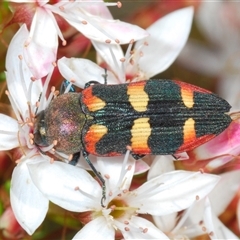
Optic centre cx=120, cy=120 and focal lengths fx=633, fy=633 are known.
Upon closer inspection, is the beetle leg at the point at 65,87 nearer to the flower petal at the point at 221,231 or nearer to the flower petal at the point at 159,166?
the flower petal at the point at 159,166

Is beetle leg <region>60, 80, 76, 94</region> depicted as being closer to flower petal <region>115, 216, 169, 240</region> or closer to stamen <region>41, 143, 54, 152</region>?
stamen <region>41, 143, 54, 152</region>

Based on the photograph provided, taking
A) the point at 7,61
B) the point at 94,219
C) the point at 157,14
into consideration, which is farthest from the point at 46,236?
the point at 157,14

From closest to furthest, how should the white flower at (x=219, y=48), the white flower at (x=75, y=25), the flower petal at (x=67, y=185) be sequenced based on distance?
the flower petal at (x=67, y=185) → the white flower at (x=75, y=25) → the white flower at (x=219, y=48)

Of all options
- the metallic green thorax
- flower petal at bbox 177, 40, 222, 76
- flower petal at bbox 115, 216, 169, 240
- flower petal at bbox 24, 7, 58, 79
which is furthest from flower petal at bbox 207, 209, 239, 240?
flower petal at bbox 177, 40, 222, 76

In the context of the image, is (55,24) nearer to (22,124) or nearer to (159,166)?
(22,124)

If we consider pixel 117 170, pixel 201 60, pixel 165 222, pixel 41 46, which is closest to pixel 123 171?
pixel 117 170

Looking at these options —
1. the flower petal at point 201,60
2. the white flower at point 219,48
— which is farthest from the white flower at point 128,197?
the flower petal at point 201,60

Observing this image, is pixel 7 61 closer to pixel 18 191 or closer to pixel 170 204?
pixel 18 191
